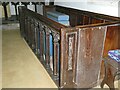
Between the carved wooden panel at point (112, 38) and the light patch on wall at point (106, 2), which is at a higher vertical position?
the light patch on wall at point (106, 2)

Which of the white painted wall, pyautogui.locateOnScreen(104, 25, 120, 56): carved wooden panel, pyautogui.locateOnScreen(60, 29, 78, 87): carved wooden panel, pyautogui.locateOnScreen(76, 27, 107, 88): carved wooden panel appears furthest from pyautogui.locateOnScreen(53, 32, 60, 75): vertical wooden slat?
the white painted wall

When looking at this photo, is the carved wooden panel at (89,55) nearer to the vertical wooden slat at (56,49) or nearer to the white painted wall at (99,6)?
the vertical wooden slat at (56,49)

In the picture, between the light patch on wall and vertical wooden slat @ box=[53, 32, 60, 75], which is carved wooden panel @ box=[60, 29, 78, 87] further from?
the light patch on wall

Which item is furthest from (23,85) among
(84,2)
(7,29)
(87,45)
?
(7,29)

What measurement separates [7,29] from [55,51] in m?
3.82

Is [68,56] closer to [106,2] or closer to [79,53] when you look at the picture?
[79,53]

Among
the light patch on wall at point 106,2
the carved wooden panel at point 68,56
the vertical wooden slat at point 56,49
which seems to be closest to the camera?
the carved wooden panel at point 68,56

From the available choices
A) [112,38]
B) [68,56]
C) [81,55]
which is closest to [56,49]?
[68,56]

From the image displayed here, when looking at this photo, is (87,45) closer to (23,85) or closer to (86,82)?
(86,82)

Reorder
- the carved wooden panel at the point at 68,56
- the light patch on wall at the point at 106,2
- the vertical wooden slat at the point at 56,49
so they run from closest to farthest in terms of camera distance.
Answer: the carved wooden panel at the point at 68,56, the vertical wooden slat at the point at 56,49, the light patch on wall at the point at 106,2

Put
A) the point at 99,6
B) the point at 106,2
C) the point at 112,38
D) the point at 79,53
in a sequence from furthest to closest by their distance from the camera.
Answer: the point at 99,6, the point at 106,2, the point at 112,38, the point at 79,53

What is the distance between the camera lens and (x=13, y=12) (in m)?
6.23

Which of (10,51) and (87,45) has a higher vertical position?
(87,45)

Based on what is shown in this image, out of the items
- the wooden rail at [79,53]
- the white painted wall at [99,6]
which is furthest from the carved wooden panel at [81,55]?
the white painted wall at [99,6]
